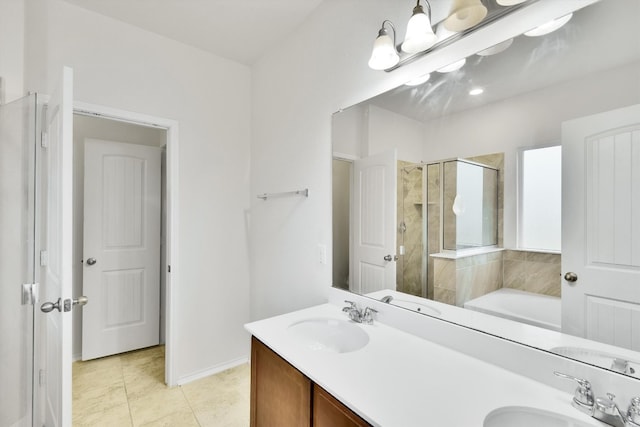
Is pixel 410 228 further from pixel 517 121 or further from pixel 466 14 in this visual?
pixel 466 14

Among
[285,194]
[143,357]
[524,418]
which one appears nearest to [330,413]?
[524,418]

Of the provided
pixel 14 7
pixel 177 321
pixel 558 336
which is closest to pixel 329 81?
pixel 558 336

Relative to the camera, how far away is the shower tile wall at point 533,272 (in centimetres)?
95

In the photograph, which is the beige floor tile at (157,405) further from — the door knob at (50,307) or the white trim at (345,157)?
the white trim at (345,157)

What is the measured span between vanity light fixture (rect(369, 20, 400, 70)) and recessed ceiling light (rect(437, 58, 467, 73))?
0.22m

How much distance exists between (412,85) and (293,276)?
1415 mm

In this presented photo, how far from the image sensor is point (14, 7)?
158cm

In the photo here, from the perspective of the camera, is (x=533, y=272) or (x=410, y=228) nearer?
(x=533, y=272)

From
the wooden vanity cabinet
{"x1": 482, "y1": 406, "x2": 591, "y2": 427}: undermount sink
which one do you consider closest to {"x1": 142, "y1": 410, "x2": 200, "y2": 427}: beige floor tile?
the wooden vanity cabinet

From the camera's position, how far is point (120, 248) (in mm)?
2799

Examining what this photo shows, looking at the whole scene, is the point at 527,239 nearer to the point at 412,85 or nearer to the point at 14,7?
the point at 412,85

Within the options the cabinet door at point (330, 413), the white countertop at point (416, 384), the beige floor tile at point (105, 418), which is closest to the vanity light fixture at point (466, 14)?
the white countertop at point (416, 384)

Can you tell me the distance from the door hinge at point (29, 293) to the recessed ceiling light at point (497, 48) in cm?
220

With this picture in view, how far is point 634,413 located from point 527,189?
2.08 feet
